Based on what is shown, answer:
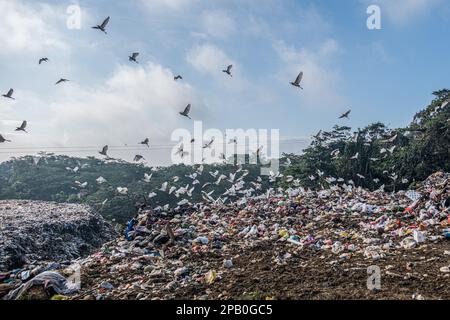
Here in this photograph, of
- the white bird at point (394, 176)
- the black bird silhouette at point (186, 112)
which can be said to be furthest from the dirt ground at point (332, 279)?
the white bird at point (394, 176)

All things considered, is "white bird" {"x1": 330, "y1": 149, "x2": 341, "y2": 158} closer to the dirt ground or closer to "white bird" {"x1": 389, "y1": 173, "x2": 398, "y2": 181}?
"white bird" {"x1": 389, "y1": 173, "x2": 398, "y2": 181}

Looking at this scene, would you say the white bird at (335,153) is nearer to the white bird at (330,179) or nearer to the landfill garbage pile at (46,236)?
the white bird at (330,179)

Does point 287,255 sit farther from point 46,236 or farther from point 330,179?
point 330,179

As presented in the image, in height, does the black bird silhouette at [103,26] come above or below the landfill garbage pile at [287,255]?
above

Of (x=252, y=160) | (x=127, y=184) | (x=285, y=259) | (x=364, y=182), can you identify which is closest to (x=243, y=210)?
(x=285, y=259)

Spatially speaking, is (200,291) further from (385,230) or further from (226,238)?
(385,230)

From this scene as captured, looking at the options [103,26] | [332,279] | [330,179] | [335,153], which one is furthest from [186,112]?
[335,153]
